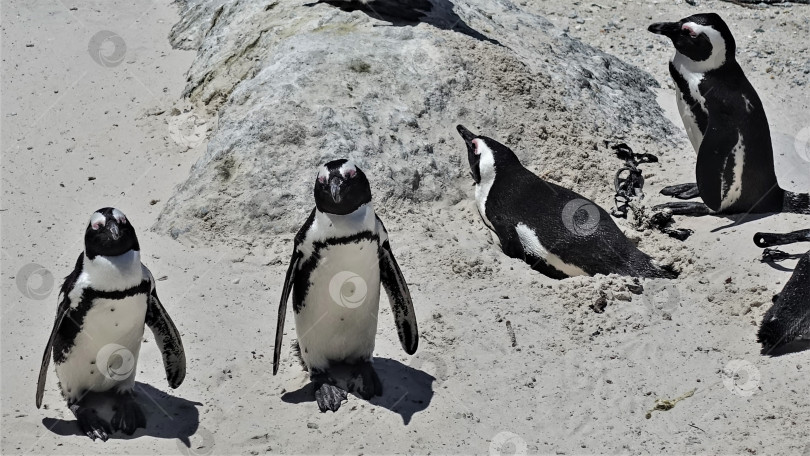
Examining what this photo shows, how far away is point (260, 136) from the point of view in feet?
20.9

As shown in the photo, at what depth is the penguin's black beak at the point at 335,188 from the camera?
4.46m

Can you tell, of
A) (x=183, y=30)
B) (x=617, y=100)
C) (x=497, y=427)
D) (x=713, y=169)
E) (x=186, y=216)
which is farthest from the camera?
(x=183, y=30)

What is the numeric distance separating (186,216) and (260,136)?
2.21ft

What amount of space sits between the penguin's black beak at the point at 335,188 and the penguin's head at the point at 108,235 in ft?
2.78

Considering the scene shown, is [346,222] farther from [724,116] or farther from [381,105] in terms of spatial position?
[724,116]

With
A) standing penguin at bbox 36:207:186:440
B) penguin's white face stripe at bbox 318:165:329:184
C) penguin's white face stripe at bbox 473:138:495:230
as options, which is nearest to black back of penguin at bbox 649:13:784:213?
penguin's white face stripe at bbox 473:138:495:230

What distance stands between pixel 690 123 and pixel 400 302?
3245 millimetres

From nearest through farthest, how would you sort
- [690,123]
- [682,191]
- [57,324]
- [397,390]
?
[57,324] < [397,390] < [682,191] < [690,123]

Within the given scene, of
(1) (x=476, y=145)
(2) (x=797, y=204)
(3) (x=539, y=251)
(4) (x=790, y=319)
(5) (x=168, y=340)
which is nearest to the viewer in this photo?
(5) (x=168, y=340)

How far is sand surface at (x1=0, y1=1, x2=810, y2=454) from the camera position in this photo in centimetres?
455

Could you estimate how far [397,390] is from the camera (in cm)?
490

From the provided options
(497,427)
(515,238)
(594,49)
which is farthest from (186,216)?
(594,49)

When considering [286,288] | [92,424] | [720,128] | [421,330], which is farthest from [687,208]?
[92,424]

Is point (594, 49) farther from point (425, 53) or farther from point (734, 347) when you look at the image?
point (734, 347)
